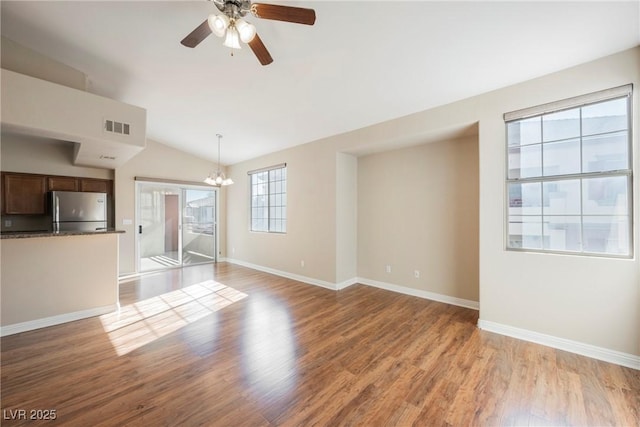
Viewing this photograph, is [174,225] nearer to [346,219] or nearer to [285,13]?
[346,219]

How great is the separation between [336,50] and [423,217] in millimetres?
2821

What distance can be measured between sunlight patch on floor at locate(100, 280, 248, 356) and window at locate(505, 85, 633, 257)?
4146 millimetres

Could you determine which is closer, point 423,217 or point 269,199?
point 423,217

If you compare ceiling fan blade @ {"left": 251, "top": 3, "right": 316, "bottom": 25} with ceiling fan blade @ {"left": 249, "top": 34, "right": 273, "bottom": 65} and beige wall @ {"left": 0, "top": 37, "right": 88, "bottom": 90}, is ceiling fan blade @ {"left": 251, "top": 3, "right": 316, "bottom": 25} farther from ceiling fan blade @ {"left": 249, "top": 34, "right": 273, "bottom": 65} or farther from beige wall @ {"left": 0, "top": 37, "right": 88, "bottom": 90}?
beige wall @ {"left": 0, "top": 37, "right": 88, "bottom": 90}

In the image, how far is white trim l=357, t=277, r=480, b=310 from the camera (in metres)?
3.68

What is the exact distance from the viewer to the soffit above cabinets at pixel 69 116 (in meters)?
2.61

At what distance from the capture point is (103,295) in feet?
11.4

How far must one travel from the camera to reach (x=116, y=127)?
3.28 metres

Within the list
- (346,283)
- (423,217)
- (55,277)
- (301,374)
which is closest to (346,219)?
(346,283)

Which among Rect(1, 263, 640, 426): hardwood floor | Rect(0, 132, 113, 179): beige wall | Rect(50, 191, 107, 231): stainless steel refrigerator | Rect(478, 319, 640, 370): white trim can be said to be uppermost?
Rect(0, 132, 113, 179): beige wall

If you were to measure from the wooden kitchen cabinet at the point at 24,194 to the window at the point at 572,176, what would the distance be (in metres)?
7.38

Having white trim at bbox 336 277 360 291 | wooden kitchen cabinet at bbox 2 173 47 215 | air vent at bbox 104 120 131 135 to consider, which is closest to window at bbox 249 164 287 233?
white trim at bbox 336 277 360 291

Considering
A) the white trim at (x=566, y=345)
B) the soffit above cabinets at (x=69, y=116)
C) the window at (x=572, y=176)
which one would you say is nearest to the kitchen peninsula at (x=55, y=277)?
the soffit above cabinets at (x=69, y=116)

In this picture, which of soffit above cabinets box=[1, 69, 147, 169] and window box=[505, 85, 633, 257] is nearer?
window box=[505, 85, 633, 257]
